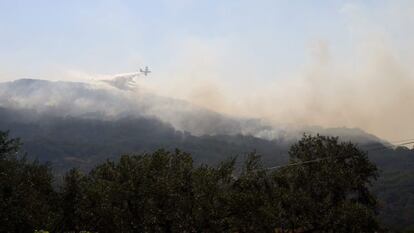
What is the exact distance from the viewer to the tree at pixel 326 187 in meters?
69.2

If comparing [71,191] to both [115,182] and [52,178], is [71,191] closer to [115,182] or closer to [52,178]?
[52,178]

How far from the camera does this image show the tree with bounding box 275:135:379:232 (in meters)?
69.2

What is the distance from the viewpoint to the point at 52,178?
227 ft

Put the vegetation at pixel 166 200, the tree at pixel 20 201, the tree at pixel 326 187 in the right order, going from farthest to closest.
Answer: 1. the tree at pixel 326 187
2. the tree at pixel 20 201
3. the vegetation at pixel 166 200

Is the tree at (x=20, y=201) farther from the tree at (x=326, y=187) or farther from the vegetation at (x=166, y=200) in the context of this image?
the tree at (x=326, y=187)

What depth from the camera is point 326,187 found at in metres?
77.3

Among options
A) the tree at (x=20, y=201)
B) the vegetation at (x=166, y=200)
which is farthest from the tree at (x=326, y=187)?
the tree at (x=20, y=201)

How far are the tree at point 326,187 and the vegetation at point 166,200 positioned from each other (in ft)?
0.66

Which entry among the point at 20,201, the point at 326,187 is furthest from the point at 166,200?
the point at 326,187

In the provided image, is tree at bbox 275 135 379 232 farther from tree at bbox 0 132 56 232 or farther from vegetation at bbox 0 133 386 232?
tree at bbox 0 132 56 232

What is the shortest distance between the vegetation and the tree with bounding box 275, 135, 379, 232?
0.66ft

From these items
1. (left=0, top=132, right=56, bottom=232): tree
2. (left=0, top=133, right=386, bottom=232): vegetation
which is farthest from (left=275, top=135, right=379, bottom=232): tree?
(left=0, top=132, right=56, bottom=232): tree

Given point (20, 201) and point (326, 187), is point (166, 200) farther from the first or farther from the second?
point (326, 187)

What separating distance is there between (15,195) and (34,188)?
7866mm
